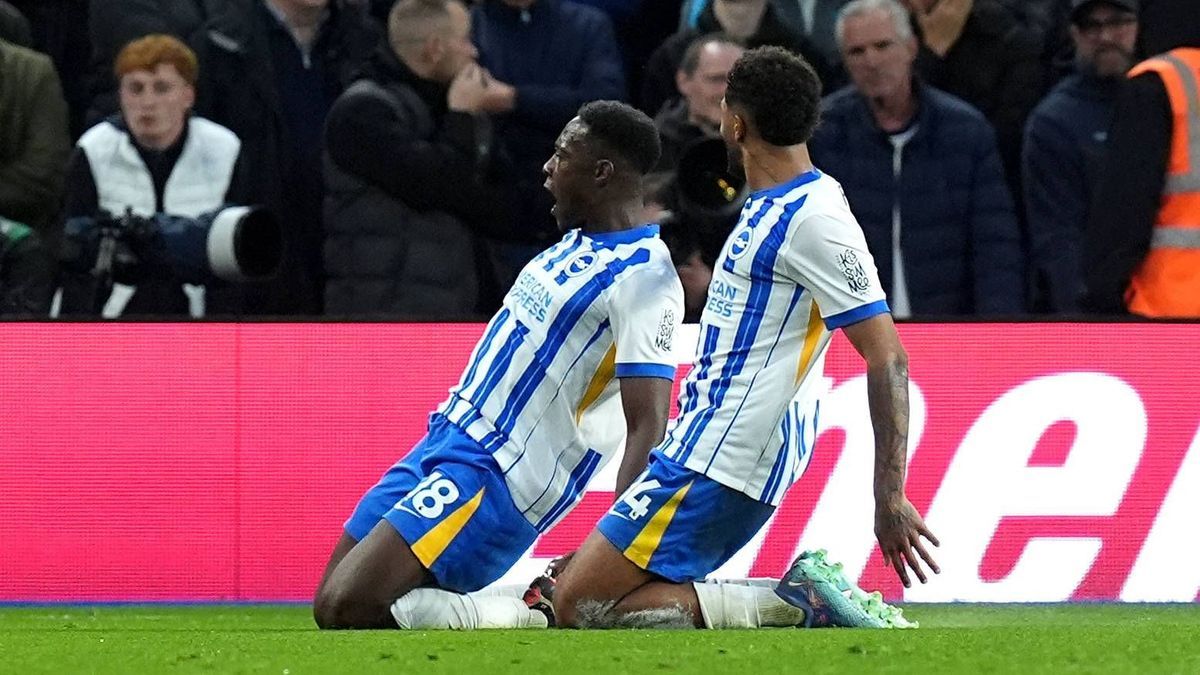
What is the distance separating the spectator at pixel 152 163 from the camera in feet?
27.2

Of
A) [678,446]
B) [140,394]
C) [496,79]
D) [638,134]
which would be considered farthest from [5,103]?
[678,446]

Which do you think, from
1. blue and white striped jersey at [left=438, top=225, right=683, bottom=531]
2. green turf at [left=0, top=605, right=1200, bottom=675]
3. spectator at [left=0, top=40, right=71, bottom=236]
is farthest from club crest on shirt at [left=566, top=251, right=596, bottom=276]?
spectator at [left=0, top=40, right=71, bottom=236]

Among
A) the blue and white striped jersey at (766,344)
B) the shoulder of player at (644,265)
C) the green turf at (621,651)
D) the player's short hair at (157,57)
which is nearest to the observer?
the green turf at (621,651)

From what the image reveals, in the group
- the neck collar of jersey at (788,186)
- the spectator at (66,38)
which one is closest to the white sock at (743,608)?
the neck collar of jersey at (788,186)

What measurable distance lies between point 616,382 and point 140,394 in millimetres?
2592

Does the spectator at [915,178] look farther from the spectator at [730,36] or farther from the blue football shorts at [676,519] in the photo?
the blue football shorts at [676,519]

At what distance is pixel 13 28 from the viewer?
340 inches

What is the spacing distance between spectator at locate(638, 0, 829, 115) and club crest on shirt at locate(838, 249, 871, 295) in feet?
10.1

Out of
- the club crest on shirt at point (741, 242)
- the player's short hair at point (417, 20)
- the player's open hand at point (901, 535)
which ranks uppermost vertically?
the player's short hair at point (417, 20)

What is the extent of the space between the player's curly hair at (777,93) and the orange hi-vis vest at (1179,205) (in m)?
2.64

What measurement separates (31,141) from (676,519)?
12.4 ft

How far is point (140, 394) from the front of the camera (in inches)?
A: 327

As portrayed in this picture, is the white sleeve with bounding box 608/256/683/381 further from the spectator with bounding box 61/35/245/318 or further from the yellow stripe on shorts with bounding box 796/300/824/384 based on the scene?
the spectator with bounding box 61/35/245/318

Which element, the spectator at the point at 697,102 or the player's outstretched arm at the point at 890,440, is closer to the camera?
the player's outstretched arm at the point at 890,440
